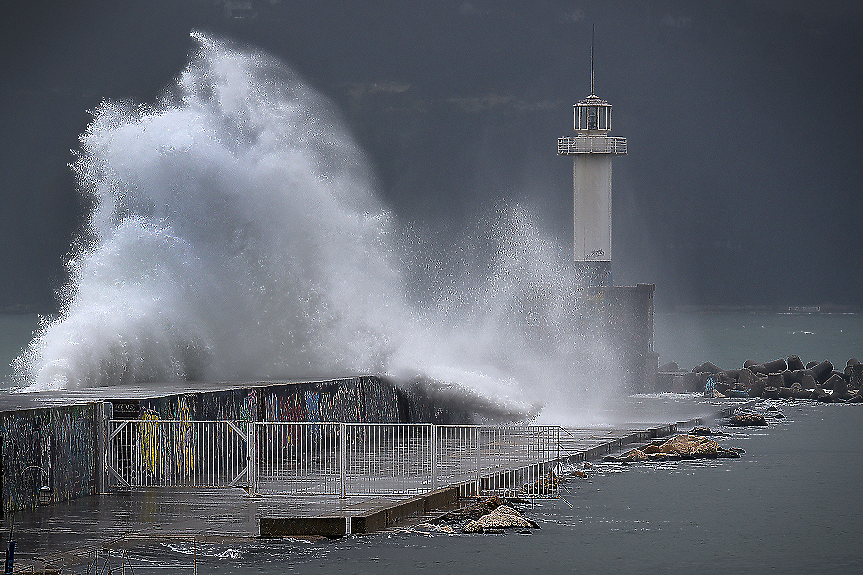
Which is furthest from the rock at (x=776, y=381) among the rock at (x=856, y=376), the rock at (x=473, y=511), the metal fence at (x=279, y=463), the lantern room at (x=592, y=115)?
the rock at (x=473, y=511)

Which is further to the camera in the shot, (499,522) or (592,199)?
(592,199)

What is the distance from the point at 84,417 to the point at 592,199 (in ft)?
138

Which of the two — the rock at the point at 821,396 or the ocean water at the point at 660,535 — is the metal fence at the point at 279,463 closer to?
the ocean water at the point at 660,535

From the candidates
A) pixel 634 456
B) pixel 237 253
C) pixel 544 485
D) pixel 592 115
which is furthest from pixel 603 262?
pixel 544 485

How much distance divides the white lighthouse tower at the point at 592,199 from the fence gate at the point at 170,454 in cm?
4046

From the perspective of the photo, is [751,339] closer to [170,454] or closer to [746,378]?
[746,378]

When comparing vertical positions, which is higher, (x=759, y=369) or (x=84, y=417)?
(x=84, y=417)

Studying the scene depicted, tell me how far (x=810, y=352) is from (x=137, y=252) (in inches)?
3621

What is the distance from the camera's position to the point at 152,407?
20.1 m

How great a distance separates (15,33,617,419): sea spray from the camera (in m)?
32.4

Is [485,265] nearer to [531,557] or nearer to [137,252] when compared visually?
[137,252]

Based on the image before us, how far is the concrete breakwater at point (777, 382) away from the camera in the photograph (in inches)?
2153

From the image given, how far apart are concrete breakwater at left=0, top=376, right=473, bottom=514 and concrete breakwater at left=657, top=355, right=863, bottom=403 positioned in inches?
1268

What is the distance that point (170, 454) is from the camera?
20.0m
